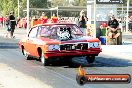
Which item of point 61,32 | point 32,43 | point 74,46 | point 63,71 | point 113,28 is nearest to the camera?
point 63,71

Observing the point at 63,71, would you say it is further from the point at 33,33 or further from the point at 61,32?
the point at 33,33

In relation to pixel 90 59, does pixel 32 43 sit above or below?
above

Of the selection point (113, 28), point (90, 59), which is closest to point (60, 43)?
point (90, 59)

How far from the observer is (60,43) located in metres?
13.1

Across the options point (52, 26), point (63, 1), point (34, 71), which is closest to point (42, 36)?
point (52, 26)

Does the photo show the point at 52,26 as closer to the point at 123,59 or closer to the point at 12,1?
the point at 123,59

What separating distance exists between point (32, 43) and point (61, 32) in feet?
3.79

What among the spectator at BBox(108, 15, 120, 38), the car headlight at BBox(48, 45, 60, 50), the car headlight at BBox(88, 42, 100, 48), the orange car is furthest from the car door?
the spectator at BBox(108, 15, 120, 38)

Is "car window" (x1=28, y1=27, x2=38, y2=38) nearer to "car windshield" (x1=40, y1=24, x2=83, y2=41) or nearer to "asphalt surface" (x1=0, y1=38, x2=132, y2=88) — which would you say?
"car windshield" (x1=40, y1=24, x2=83, y2=41)

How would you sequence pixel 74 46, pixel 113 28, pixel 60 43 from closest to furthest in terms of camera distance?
pixel 60 43 → pixel 74 46 → pixel 113 28

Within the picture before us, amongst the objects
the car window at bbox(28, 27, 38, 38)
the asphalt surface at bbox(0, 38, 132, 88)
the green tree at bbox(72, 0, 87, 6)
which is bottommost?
the asphalt surface at bbox(0, 38, 132, 88)

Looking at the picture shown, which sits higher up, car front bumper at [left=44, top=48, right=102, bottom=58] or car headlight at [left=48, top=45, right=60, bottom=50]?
car headlight at [left=48, top=45, right=60, bottom=50]

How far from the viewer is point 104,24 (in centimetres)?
2514

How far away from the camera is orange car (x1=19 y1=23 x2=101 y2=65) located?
517 inches
